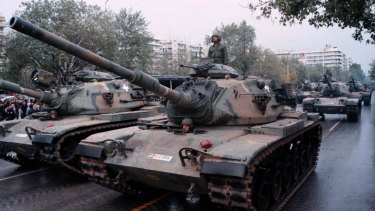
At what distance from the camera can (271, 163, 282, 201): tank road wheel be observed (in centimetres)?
748

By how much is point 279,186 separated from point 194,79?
8.78 feet

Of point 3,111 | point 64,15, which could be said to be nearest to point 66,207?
point 3,111

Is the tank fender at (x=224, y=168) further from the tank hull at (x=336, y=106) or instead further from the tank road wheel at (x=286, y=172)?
the tank hull at (x=336, y=106)

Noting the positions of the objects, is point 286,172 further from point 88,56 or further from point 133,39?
point 133,39

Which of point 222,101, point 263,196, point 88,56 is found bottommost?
point 263,196

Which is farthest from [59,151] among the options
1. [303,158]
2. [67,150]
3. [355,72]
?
[355,72]

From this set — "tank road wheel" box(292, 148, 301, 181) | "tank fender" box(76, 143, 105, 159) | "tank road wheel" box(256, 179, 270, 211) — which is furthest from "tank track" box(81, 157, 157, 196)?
"tank road wheel" box(292, 148, 301, 181)

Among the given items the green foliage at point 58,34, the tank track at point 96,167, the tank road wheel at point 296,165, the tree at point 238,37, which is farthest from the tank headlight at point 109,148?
the tree at point 238,37

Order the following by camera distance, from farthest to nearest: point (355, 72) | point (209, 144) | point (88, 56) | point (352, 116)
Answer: point (355, 72) → point (352, 116) → point (209, 144) → point (88, 56)

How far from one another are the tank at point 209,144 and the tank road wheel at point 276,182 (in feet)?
0.04

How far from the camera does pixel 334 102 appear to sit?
Result: 2030 cm

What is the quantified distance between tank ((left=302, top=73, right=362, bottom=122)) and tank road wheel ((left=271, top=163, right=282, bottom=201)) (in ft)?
43.1

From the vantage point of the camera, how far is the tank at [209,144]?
18.8ft

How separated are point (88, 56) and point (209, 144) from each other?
234cm
